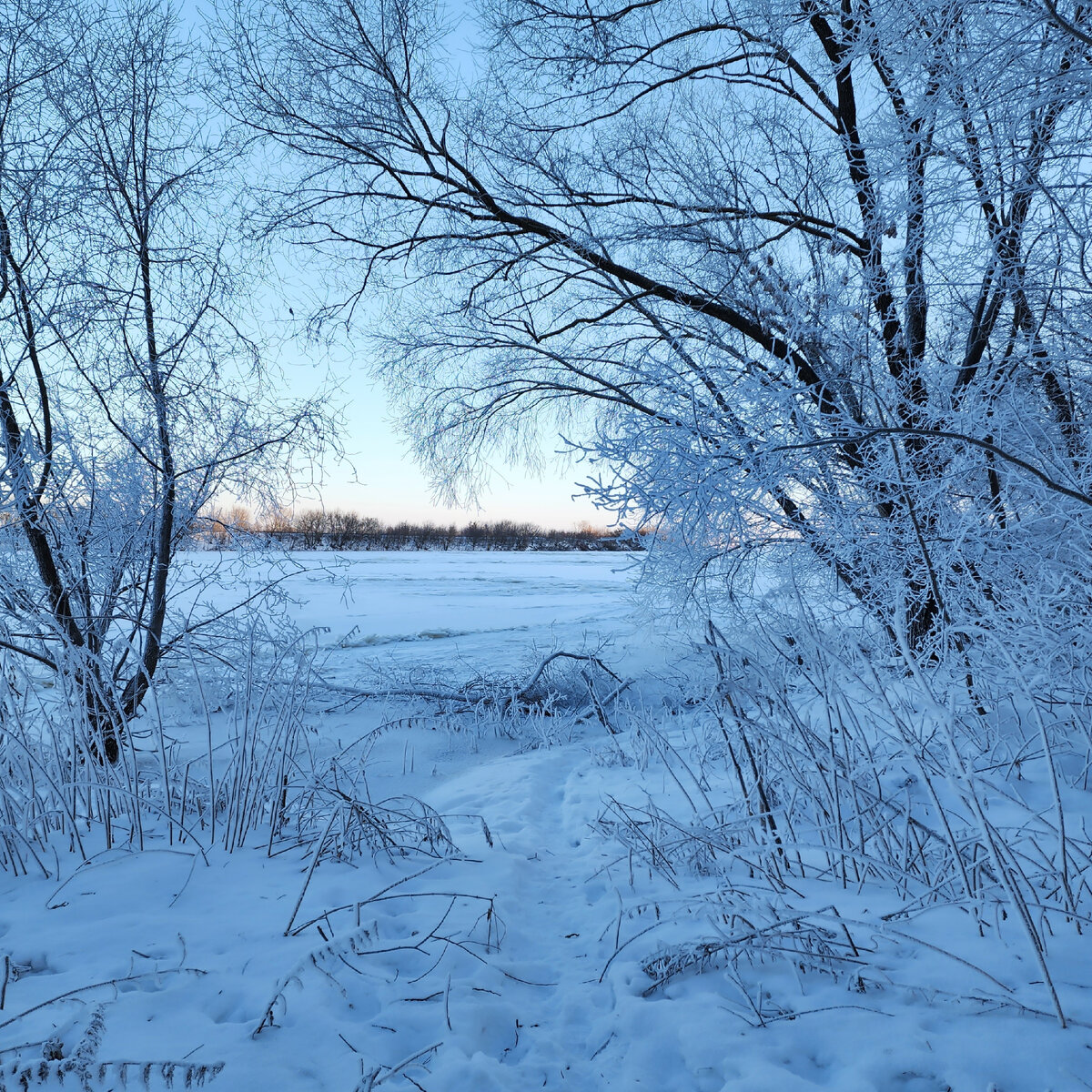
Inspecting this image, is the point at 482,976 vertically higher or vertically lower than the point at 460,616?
higher

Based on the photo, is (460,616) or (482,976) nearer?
(482,976)

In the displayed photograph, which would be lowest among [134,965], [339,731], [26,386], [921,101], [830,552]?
[339,731]

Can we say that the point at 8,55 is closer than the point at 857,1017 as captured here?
No

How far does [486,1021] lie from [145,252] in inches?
179

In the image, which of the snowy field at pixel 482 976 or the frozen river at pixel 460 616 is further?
the frozen river at pixel 460 616

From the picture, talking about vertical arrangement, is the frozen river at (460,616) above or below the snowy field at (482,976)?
below

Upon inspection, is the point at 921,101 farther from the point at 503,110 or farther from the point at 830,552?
the point at 503,110

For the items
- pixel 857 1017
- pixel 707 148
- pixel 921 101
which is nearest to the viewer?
pixel 857 1017

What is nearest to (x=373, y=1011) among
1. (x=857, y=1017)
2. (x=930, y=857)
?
(x=857, y=1017)

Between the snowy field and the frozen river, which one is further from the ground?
the snowy field

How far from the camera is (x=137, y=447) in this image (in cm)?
395

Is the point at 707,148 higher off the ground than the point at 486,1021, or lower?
higher

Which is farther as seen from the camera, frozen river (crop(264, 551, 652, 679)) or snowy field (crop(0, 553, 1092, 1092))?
frozen river (crop(264, 551, 652, 679))

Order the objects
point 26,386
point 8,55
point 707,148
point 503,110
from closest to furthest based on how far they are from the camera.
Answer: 1. point 8,55
2. point 26,386
3. point 707,148
4. point 503,110
